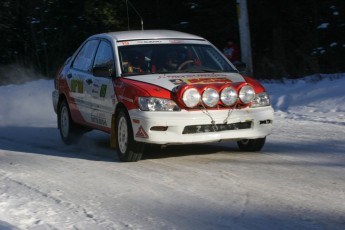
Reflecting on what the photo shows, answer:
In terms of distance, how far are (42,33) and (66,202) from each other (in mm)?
25304

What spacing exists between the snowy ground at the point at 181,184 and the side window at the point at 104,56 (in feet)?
4.03

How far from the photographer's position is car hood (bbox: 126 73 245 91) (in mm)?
8453

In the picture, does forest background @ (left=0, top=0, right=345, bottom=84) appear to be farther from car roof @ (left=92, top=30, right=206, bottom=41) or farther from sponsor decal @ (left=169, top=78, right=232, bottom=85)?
sponsor decal @ (left=169, top=78, right=232, bottom=85)

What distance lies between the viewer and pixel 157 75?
8.90 meters

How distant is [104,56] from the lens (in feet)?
32.0

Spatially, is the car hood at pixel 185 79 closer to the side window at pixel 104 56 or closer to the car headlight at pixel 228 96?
the car headlight at pixel 228 96

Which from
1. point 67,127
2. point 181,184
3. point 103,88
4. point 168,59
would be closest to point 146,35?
point 168,59

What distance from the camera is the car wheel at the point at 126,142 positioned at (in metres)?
8.51

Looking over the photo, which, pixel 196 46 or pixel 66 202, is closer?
pixel 66 202

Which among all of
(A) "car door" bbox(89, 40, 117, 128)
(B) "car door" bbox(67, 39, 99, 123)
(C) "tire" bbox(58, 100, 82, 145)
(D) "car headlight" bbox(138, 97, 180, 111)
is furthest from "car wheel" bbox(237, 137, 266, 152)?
(C) "tire" bbox(58, 100, 82, 145)

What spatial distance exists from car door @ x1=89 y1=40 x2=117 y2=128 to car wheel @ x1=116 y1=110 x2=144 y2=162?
28 centimetres

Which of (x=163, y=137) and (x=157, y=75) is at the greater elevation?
(x=157, y=75)

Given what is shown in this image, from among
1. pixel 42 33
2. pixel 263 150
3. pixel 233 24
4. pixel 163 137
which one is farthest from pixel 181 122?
pixel 42 33

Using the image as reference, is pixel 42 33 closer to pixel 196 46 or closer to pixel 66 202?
pixel 196 46
